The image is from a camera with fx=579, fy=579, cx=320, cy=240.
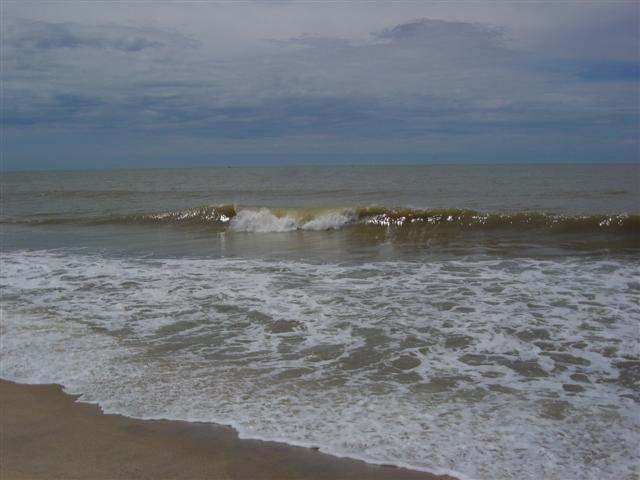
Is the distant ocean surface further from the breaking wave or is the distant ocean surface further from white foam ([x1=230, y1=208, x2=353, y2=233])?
white foam ([x1=230, y1=208, x2=353, y2=233])

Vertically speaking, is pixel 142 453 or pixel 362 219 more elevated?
pixel 362 219

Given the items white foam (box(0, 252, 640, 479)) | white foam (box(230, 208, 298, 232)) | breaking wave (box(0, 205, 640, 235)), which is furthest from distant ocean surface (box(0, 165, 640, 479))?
white foam (box(230, 208, 298, 232))

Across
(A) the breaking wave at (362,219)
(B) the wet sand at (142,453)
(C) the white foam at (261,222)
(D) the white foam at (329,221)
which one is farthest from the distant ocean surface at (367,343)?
(C) the white foam at (261,222)

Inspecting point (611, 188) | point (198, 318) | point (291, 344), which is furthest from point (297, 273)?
point (611, 188)

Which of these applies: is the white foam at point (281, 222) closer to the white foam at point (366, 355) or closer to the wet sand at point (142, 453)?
the white foam at point (366, 355)

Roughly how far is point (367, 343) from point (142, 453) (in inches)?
97.7

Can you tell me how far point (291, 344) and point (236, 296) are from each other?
217 centimetres

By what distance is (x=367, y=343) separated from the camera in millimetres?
5422

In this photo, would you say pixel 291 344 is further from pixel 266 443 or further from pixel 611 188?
pixel 611 188

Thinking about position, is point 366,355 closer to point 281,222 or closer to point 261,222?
point 281,222

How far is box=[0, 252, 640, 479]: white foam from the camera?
3561 millimetres

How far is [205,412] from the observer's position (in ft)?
13.2

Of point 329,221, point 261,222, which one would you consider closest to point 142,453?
point 329,221

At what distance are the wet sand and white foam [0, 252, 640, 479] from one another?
0.14m
